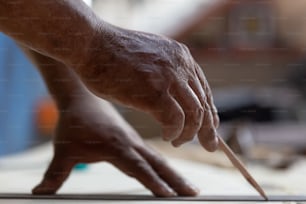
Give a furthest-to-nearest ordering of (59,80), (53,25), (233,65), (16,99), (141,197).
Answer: (233,65) → (16,99) → (59,80) → (141,197) → (53,25)

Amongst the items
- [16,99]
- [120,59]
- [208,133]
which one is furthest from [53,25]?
[16,99]

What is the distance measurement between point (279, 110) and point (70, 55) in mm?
1312

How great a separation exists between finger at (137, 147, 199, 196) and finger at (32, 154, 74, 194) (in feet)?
0.26

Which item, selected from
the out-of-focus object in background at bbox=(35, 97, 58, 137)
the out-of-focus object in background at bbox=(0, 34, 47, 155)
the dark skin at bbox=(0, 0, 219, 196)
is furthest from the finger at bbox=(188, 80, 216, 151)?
the out-of-focus object in background at bbox=(35, 97, 58, 137)

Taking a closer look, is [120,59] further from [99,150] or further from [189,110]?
[99,150]

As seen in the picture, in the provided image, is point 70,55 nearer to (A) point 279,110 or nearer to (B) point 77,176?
(B) point 77,176

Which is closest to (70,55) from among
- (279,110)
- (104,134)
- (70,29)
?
(70,29)

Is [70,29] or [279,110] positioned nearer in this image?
[70,29]

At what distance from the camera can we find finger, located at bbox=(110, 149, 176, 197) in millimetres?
644

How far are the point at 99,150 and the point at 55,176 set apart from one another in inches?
2.2

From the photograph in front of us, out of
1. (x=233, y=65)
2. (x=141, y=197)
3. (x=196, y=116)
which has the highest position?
(x=196, y=116)

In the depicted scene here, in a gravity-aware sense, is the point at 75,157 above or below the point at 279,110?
above

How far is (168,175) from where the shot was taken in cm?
67

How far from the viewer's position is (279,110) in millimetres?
1757
